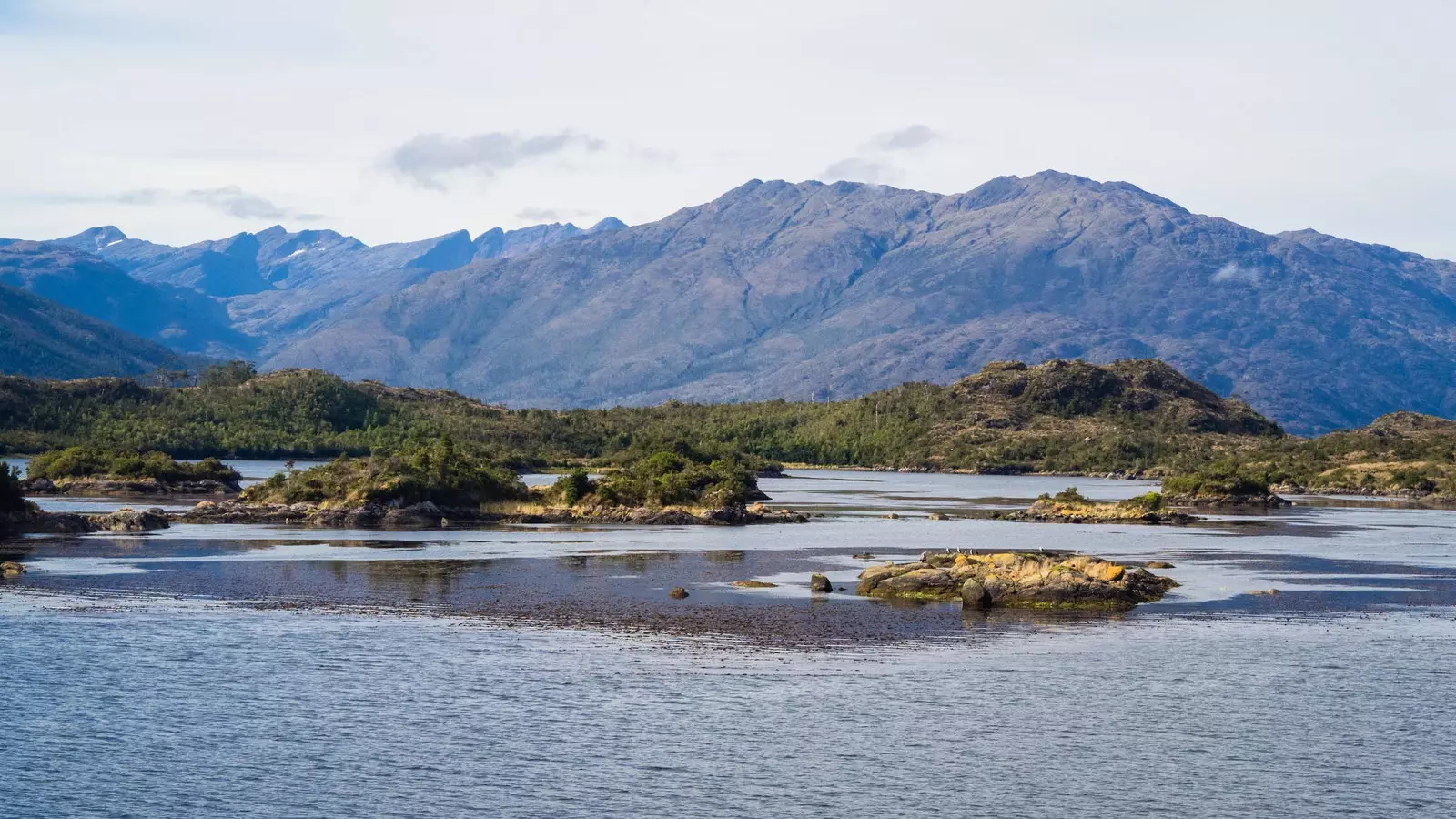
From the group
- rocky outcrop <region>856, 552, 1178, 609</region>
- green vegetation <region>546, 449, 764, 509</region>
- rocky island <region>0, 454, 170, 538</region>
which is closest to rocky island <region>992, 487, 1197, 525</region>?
green vegetation <region>546, 449, 764, 509</region>

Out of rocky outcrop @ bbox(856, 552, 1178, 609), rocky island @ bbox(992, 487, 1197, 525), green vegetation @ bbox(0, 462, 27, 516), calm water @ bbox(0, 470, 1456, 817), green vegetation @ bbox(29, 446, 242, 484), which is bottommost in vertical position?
calm water @ bbox(0, 470, 1456, 817)

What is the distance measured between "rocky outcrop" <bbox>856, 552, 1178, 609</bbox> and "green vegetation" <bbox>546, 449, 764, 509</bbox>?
49195mm

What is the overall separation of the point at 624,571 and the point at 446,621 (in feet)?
65.7

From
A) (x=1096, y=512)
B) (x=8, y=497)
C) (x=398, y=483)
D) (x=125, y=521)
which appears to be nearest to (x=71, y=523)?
(x=125, y=521)

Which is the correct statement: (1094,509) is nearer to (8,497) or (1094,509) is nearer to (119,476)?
(8,497)

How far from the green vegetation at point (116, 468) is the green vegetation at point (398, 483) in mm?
33250

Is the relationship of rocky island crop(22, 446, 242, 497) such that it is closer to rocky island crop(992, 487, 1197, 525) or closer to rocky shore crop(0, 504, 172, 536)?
rocky shore crop(0, 504, 172, 536)

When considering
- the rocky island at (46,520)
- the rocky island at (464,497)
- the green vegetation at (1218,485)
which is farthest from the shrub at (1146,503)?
the rocky island at (46,520)

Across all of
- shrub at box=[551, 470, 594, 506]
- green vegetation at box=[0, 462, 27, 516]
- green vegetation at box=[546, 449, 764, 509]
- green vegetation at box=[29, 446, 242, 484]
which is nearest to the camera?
green vegetation at box=[0, 462, 27, 516]

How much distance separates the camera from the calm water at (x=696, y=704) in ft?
113

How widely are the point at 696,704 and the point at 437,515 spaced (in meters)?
72.9

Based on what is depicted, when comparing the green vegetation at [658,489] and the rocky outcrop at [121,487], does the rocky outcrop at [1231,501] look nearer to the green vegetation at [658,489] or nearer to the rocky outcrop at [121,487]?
the green vegetation at [658,489]

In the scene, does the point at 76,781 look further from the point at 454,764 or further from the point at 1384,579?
the point at 1384,579

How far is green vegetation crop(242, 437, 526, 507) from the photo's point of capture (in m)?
111
